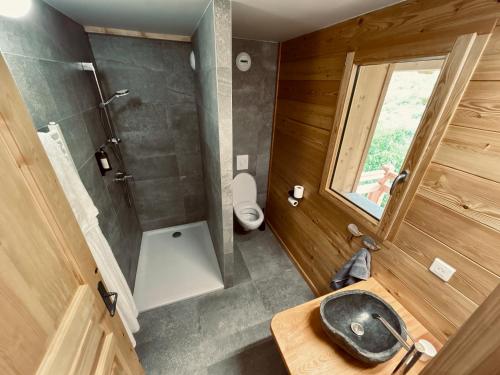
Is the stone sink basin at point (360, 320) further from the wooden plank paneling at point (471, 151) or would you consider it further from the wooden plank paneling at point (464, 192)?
the wooden plank paneling at point (471, 151)

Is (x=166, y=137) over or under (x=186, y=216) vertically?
over

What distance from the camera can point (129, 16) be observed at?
147 centimetres

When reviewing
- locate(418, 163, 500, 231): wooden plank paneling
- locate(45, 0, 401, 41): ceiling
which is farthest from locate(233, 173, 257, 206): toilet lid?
locate(418, 163, 500, 231): wooden plank paneling

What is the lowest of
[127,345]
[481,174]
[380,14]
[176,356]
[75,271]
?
[176,356]

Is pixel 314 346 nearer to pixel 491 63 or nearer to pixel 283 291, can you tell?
pixel 283 291

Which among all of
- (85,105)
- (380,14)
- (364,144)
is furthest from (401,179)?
(85,105)

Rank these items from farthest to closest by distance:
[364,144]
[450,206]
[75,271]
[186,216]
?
[186,216], [364,144], [450,206], [75,271]

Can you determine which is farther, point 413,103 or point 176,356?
point 413,103

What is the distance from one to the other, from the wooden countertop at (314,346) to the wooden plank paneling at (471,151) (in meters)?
0.86

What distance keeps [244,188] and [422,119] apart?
2.01 metres

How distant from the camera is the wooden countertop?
3.09ft

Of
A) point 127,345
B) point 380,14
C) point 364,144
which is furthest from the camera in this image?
point 364,144

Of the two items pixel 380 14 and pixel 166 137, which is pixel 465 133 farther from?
pixel 166 137

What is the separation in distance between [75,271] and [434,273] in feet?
5.21
